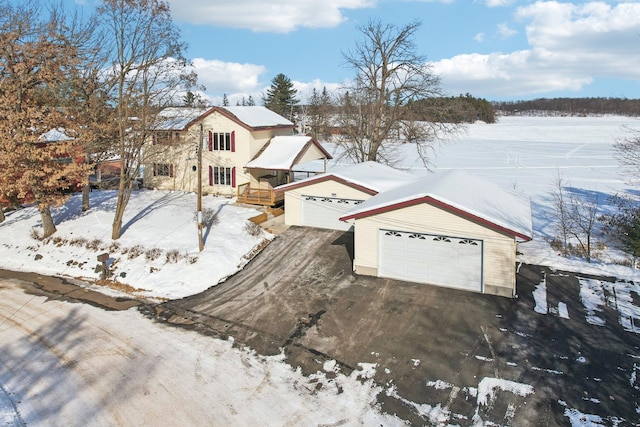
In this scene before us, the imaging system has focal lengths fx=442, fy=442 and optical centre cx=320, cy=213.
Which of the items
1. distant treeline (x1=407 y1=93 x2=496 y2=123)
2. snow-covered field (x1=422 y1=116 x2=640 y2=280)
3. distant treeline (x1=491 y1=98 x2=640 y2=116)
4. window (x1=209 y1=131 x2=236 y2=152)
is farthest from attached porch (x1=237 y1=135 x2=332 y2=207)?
distant treeline (x1=491 y1=98 x2=640 y2=116)

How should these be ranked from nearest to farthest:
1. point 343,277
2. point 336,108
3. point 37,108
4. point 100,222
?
point 343,277 < point 37,108 < point 100,222 < point 336,108

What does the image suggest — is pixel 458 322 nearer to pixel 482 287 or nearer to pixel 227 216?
pixel 482 287

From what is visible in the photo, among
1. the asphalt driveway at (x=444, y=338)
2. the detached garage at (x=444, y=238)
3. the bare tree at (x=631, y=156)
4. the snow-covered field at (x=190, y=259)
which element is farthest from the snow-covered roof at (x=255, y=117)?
the bare tree at (x=631, y=156)

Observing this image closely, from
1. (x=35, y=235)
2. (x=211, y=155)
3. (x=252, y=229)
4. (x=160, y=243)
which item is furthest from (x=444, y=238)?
(x=35, y=235)

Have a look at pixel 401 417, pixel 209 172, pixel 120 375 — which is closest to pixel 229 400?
pixel 120 375

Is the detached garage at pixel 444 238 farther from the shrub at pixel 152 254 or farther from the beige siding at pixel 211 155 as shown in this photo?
the beige siding at pixel 211 155

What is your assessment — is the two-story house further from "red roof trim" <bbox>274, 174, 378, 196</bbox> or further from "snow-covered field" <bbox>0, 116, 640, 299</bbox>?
"red roof trim" <bbox>274, 174, 378, 196</bbox>
